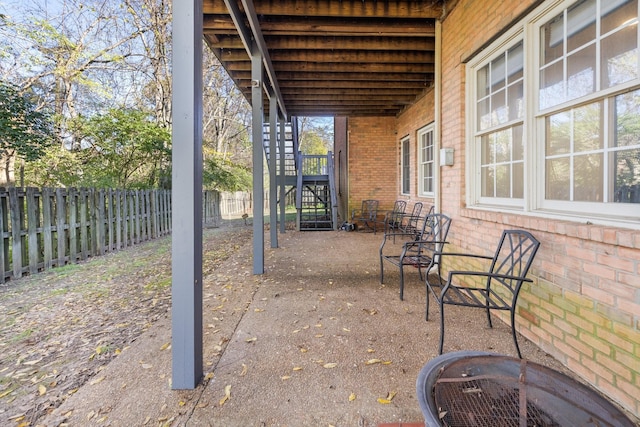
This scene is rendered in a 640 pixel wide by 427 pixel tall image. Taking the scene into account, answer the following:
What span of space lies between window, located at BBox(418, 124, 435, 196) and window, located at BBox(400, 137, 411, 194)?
800mm

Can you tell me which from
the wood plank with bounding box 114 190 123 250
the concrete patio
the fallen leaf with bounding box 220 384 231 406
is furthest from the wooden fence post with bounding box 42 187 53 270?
the fallen leaf with bounding box 220 384 231 406

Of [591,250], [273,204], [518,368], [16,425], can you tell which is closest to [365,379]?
[518,368]

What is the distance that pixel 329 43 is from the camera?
464 centimetres

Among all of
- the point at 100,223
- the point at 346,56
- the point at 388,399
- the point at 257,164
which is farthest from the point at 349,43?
the point at 100,223

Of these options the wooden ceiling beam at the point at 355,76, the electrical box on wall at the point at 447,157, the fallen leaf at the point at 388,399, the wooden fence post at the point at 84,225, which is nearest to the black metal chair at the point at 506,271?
the fallen leaf at the point at 388,399

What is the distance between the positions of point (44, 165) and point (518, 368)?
979 cm

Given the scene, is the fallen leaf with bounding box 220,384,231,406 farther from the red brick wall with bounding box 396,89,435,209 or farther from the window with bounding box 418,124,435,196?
the window with bounding box 418,124,435,196

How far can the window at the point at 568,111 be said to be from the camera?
1.75m

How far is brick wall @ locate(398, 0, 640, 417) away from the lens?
5.16ft

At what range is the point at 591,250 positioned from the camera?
5.83 ft

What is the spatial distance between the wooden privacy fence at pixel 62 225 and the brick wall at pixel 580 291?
5576 mm

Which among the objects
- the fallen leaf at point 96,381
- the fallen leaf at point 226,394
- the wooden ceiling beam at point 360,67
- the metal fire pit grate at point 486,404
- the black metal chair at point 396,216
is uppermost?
the wooden ceiling beam at point 360,67

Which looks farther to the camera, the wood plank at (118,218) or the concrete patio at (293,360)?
the wood plank at (118,218)

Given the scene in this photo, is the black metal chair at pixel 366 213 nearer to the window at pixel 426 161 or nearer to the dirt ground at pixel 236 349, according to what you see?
the window at pixel 426 161
